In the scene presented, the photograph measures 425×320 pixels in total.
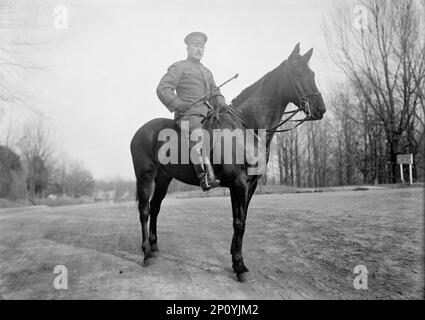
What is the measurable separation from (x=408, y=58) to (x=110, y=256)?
2026 cm

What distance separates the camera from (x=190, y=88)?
15.3ft

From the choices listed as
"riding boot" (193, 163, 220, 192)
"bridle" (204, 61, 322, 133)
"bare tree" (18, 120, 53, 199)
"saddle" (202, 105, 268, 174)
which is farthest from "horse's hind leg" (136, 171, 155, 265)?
"bare tree" (18, 120, 53, 199)

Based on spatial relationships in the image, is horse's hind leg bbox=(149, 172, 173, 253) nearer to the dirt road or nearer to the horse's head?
the dirt road

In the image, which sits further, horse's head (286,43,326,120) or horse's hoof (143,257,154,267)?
horse's hoof (143,257,154,267)

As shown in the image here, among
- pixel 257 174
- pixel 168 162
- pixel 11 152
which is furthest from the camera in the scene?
pixel 11 152

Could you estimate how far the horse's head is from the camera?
4.14 metres

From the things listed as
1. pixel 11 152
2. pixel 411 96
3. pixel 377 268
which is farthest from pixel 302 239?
pixel 11 152

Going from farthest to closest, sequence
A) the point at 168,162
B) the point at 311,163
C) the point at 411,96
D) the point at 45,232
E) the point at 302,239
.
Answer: the point at 311,163 → the point at 411,96 → the point at 45,232 → the point at 302,239 → the point at 168,162

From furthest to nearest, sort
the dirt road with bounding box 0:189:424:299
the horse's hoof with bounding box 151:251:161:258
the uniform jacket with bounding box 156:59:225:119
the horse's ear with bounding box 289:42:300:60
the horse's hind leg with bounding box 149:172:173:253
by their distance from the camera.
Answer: the horse's hind leg with bounding box 149:172:173:253
the horse's hoof with bounding box 151:251:161:258
the uniform jacket with bounding box 156:59:225:119
the horse's ear with bounding box 289:42:300:60
the dirt road with bounding box 0:189:424:299

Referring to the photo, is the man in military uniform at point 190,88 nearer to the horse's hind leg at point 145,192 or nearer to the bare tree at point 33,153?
the horse's hind leg at point 145,192

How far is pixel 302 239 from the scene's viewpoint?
5922mm

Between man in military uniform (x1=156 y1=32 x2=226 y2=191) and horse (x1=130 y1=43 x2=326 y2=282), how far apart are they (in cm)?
35

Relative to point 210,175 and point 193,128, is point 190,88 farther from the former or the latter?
point 210,175

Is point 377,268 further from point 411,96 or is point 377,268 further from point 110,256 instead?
point 411,96
